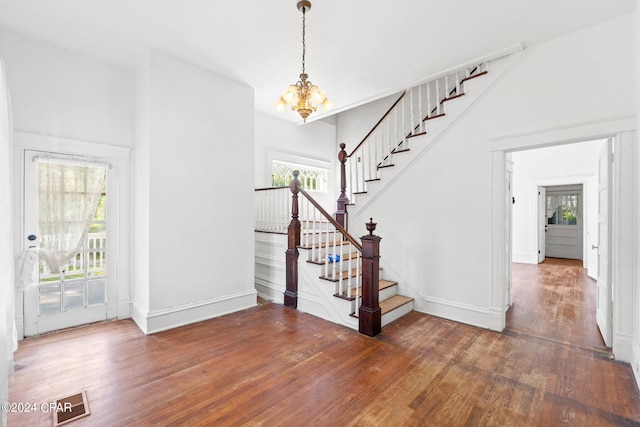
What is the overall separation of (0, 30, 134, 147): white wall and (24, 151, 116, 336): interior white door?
393mm

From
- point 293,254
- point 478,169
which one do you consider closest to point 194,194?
point 293,254

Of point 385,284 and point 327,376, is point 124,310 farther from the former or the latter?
point 385,284

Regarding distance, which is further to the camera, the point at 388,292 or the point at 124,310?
the point at 388,292

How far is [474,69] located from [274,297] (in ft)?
14.1

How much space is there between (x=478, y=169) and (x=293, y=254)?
2649mm

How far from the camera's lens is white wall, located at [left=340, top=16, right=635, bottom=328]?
2852 millimetres

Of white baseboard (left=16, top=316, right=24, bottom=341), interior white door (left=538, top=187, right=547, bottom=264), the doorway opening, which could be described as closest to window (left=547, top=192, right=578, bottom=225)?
the doorway opening

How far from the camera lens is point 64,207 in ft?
11.0

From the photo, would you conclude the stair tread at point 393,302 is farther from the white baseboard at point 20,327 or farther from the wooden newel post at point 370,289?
the white baseboard at point 20,327

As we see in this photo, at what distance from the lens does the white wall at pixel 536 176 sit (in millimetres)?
7238

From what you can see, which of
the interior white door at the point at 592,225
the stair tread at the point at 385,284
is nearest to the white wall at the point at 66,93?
the stair tread at the point at 385,284

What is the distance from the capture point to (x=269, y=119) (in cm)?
573

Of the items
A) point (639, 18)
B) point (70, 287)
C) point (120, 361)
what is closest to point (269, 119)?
point (70, 287)

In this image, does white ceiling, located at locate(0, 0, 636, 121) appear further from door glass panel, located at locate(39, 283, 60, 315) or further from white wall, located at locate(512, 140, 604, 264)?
white wall, located at locate(512, 140, 604, 264)
